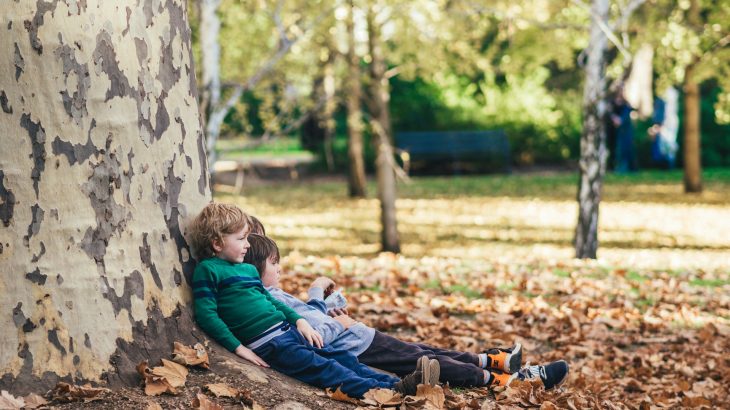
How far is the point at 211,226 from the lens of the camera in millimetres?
3979

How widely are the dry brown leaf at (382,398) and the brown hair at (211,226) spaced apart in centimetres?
98

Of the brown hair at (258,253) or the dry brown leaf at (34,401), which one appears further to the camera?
the brown hair at (258,253)

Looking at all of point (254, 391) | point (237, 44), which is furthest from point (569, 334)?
point (237, 44)

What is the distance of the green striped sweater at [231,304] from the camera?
404cm

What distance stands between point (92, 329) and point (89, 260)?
28 centimetres

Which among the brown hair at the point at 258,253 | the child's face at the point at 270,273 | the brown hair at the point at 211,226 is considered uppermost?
the brown hair at the point at 211,226

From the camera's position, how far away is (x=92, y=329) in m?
3.56

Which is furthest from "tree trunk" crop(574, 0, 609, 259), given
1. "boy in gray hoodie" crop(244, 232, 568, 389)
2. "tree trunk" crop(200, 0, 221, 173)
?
"boy in gray hoodie" crop(244, 232, 568, 389)

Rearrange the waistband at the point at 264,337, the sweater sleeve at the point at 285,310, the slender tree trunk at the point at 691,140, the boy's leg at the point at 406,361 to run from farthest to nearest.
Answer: the slender tree trunk at the point at 691,140 → the boy's leg at the point at 406,361 → the sweater sleeve at the point at 285,310 → the waistband at the point at 264,337

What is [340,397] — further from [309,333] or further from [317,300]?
[317,300]

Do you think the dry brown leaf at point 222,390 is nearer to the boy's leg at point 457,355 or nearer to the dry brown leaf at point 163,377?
the dry brown leaf at point 163,377

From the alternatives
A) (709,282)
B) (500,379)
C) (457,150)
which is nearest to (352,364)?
(500,379)

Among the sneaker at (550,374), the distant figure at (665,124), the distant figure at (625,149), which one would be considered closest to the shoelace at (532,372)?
the sneaker at (550,374)

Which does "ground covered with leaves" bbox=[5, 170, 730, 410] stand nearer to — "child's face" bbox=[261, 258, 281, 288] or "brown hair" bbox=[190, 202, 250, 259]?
"brown hair" bbox=[190, 202, 250, 259]
